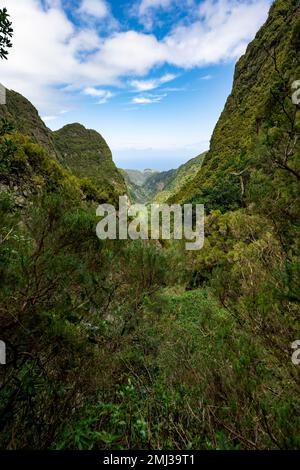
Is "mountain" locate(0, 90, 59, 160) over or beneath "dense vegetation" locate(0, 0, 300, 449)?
over

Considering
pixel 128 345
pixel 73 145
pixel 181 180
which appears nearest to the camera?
pixel 128 345

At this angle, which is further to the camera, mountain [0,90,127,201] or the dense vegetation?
mountain [0,90,127,201]

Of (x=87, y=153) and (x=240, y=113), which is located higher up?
(x=240, y=113)

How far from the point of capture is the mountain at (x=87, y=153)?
56438 mm

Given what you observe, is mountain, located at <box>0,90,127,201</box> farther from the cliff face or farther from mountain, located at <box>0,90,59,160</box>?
the cliff face

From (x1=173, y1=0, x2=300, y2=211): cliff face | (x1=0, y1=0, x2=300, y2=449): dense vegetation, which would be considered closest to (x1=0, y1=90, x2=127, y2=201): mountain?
(x1=173, y1=0, x2=300, y2=211): cliff face

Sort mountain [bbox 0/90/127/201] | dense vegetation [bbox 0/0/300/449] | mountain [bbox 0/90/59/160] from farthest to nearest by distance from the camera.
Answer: mountain [bbox 0/90/127/201] → mountain [bbox 0/90/59/160] → dense vegetation [bbox 0/0/300/449]

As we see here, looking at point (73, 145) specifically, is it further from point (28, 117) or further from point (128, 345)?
point (128, 345)

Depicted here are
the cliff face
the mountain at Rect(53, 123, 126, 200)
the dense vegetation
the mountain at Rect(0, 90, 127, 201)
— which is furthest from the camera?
the mountain at Rect(53, 123, 126, 200)

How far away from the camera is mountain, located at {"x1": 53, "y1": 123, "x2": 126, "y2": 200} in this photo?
56.4 meters

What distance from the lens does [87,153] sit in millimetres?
63125

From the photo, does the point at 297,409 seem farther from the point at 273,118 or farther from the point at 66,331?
the point at 273,118

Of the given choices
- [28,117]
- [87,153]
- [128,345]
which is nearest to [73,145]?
[87,153]

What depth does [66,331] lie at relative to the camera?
10.7ft
